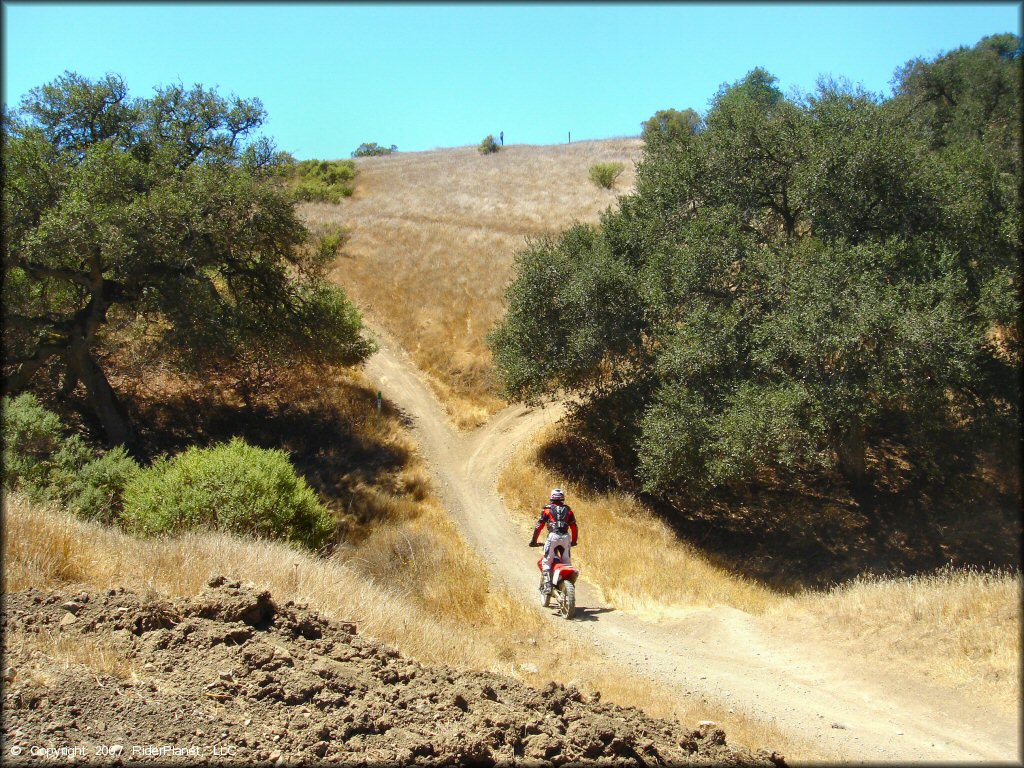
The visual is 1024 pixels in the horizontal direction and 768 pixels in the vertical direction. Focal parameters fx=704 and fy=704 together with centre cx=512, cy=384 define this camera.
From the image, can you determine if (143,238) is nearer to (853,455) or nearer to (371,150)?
(853,455)

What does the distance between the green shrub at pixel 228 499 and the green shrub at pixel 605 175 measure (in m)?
40.9

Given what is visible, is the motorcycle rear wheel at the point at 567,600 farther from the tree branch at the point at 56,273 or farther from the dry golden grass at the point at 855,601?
the tree branch at the point at 56,273

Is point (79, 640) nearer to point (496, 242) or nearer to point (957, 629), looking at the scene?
point (957, 629)

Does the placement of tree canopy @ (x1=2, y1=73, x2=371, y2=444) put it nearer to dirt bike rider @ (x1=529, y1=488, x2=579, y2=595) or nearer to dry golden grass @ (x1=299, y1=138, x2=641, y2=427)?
dry golden grass @ (x1=299, y1=138, x2=641, y2=427)

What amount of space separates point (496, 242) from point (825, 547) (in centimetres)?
2338

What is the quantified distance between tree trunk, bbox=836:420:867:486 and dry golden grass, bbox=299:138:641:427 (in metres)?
11.4

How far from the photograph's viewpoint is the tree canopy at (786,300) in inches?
603

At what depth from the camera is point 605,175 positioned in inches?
1978

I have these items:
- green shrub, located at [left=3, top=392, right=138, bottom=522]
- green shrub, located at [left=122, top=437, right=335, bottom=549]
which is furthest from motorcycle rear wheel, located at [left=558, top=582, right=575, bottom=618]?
green shrub, located at [left=3, top=392, right=138, bottom=522]

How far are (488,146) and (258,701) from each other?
71.9 m

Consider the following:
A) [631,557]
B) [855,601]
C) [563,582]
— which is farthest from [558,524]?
[855,601]

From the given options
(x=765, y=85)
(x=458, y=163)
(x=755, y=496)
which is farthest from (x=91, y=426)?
(x=458, y=163)

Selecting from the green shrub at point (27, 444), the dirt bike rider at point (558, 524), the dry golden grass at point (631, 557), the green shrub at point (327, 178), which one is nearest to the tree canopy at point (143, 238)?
the green shrub at point (27, 444)

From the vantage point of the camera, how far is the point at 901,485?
20.6 metres
